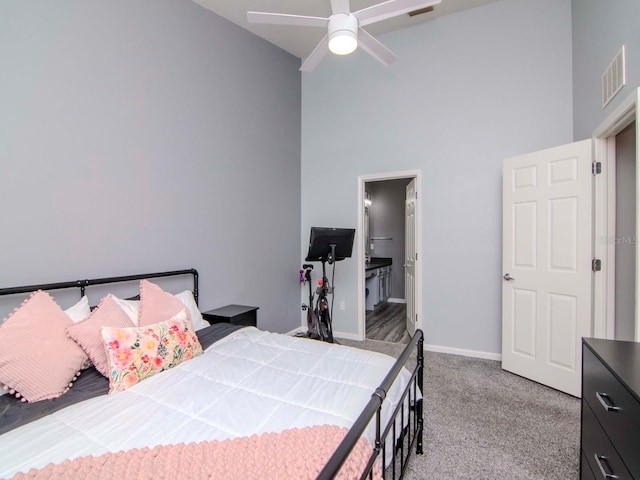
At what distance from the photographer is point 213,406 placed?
4.52ft

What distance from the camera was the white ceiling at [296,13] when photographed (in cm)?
306

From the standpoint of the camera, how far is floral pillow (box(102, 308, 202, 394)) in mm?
1579

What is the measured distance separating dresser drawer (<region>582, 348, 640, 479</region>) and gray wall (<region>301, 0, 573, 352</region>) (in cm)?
210

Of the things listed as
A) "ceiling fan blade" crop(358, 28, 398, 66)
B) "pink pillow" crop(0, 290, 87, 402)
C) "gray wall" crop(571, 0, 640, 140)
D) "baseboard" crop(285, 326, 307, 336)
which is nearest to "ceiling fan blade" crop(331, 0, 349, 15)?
"ceiling fan blade" crop(358, 28, 398, 66)

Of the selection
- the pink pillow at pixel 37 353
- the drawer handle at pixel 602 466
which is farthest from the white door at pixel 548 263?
the pink pillow at pixel 37 353

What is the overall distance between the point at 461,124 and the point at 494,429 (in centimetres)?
297

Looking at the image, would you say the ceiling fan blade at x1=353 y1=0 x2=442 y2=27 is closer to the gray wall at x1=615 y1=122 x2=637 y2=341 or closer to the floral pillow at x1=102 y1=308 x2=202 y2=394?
the gray wall at x1=615 y1=122 x2=637 y2=341

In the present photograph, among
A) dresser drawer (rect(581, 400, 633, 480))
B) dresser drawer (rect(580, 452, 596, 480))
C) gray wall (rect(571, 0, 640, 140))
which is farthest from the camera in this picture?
gray wall (rect(571, 0, 640, 140))

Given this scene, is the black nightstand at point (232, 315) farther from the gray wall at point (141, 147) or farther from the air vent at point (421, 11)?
the air vent at point (421, 11)

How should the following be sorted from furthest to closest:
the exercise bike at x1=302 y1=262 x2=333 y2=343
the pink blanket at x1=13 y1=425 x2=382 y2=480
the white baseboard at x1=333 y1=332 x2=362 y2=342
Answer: the white baseboard at x1=333 y1=332 x2=362 y2=342, the exercise bike at x1=302 y1=262 x2=333 y2=343, the pink blanket at x1=13 y1=425 x2=382 y2=480

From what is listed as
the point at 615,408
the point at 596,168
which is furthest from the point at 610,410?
the point at 596,168

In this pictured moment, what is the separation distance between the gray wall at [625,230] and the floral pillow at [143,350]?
10.2 ft

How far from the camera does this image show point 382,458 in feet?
4.26

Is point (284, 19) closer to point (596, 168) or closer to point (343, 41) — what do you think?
point (343, 41)
